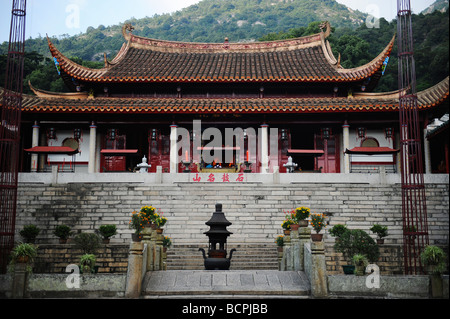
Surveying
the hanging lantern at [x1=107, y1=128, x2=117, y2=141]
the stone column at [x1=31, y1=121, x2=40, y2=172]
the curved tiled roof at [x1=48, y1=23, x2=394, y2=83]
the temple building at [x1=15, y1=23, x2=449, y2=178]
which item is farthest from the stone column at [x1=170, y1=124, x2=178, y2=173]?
the stone column at [x1=31, y1=121, x2=40, y2=172]

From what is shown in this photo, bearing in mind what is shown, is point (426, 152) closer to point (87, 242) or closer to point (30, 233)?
point (87, 242)

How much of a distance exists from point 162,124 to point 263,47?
7520 mm

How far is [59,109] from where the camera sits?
20562mm

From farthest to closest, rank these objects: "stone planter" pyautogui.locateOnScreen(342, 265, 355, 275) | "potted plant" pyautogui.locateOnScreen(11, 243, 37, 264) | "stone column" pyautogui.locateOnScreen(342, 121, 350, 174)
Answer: "stone column" pyautogui.locateOnScreen(342, 121, 350, 174)
"stone planter" pyautogui.locateOnScreen(342, 265, 355, 275)
"potted plant" pyautogui.locateOnScreen(11, 243, 37, 264)

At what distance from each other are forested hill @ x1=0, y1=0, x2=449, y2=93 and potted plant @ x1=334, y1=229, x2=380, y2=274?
2984 centimetres

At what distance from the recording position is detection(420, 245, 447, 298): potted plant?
8.76 metres

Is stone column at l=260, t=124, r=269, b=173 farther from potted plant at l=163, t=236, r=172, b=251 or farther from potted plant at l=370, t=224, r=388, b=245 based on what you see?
potted plant at l=163, t=236, r=172, b=251

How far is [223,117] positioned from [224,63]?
156 inches

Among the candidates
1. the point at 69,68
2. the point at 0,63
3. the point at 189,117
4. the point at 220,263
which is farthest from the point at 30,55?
the point at 220,263

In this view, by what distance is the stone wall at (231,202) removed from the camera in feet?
50.2

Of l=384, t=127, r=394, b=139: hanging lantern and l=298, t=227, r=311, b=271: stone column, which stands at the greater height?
l=384, t=127, r=394, b=139: hanging lantern

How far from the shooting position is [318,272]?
8.89 m

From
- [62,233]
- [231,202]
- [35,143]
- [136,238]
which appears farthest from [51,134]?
[136,238]

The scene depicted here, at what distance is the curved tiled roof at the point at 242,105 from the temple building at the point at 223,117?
42mm
